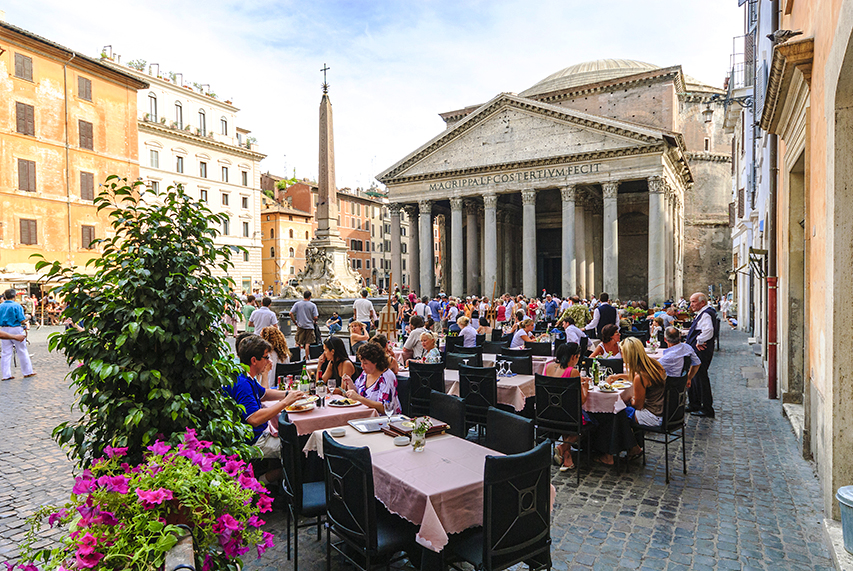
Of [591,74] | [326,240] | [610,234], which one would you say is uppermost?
[591,74]

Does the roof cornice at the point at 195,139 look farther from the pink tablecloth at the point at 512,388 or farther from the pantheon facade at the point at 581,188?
the pink tablecloth at the point at 512,388

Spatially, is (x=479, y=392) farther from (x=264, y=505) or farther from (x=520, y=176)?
(x=520, y=176)

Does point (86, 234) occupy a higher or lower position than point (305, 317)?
higher

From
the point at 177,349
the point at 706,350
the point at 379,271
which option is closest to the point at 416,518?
the point at 177,349

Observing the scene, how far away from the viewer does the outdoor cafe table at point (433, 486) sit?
2.77 m

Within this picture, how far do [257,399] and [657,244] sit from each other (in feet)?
79.5

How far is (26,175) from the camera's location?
73.4 feet

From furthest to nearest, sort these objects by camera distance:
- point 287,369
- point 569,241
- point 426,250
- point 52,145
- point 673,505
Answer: point 426,250 → point 569,241 → point 52,145 → point 287,369 → point 673,505

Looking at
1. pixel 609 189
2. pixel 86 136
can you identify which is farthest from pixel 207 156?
pixel 609 189

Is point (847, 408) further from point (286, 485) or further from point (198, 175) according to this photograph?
point (198, 175)

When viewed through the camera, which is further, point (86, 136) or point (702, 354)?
point (86, 136)

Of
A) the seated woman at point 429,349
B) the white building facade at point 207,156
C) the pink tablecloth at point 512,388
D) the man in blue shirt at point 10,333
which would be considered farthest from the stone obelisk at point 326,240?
the white building facade at point 207,156

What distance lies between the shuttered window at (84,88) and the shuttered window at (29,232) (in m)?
6.35

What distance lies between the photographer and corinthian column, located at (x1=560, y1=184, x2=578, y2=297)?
86.3ft
